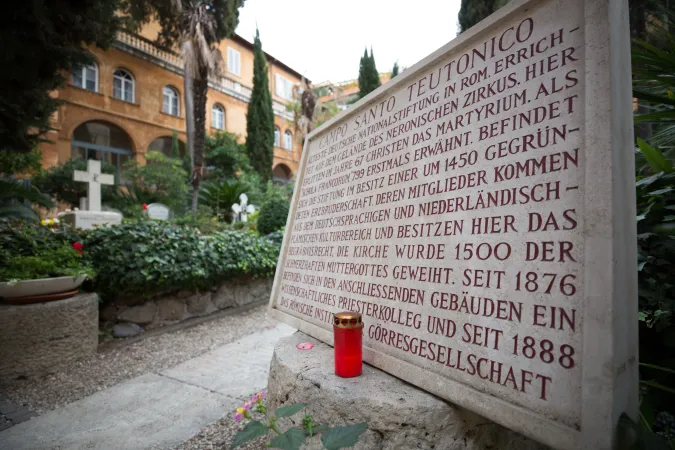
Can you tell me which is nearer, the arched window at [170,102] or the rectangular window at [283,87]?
the arched window at [170,102]

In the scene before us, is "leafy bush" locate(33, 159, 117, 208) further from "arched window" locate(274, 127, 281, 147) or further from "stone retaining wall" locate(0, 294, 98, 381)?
"arched window" locate(274, 127, 281, 147)

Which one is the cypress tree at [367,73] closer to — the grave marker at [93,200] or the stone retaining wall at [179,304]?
the grave marker at [93,200]

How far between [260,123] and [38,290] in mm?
16749

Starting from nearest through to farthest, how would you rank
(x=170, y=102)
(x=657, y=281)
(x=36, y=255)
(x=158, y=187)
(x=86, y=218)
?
1. (x=657, y=281)
2. (x=36, y=255)
3. (x=86, y=218)
4. (x=158, y=187)
5. (x=170, y=102)

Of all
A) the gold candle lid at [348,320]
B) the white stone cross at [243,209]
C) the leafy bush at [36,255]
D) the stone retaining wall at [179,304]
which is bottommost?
the stone retaining wall at [179,304]

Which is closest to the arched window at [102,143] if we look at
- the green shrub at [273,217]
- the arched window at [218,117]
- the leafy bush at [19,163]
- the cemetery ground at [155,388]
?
the arched window at [218,117]

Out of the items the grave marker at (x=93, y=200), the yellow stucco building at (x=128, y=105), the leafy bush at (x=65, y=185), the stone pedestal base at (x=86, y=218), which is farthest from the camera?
the yellow stucco building at (x=128, y=105)

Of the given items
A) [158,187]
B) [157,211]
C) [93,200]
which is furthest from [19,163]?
[158,187]

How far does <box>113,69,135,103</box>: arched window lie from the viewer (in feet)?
51.1

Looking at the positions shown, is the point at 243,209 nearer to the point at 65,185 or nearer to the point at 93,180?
the point at 93,180

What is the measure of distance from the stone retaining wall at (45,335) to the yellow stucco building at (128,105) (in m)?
11.6

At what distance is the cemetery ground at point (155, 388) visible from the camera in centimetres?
196

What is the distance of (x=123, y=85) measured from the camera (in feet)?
52.0

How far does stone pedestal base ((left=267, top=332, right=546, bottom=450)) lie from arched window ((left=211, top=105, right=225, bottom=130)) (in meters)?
20.5
